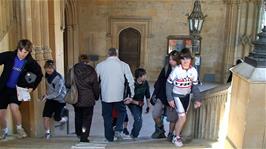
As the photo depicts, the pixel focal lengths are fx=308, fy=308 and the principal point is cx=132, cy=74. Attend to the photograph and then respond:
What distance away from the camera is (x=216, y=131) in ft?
13.3

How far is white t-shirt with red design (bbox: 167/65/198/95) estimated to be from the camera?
3668 mm

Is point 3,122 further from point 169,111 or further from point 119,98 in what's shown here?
point 169,111

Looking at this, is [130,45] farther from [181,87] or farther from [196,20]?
[181,87]

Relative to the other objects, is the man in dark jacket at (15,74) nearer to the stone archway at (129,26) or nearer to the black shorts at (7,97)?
the black shorts at (7,97)

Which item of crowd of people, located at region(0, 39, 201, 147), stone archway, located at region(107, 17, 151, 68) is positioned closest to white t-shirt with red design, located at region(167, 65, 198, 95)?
crowd of people, located at region(0, 39, 201, 147)

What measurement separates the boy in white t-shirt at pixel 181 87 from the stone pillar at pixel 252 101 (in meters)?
0.77

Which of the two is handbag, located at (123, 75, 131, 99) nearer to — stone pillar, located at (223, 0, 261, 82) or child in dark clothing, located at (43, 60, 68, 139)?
child in dark clothing, located at (43, 60, 68, 139)

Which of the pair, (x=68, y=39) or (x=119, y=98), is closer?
(x=119, y=98)

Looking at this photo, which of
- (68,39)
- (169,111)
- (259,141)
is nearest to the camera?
(259,141)

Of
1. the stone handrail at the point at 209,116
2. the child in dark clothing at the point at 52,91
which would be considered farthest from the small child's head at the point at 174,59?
the child in dark clothing at the point at 52,91

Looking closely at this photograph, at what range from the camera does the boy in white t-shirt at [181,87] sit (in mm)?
3666

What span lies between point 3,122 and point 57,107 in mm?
912

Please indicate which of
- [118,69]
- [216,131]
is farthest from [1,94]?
[216,131]

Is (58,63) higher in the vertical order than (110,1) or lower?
lower
